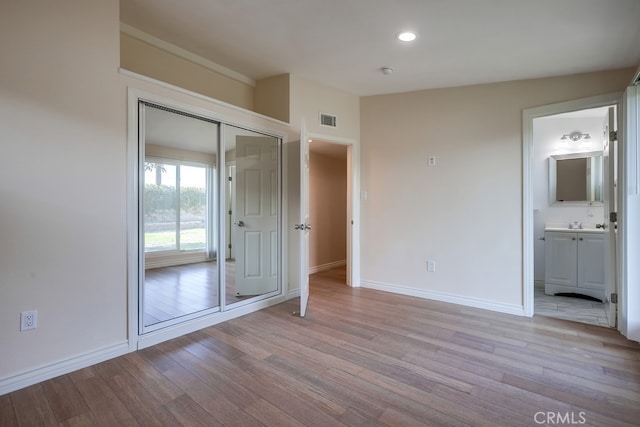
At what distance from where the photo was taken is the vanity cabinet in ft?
12.1

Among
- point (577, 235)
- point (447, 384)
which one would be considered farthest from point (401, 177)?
point (447, 384)

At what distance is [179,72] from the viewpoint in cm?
311

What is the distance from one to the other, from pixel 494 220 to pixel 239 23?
3.15 meters

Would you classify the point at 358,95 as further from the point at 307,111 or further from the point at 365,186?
the point at 365,186

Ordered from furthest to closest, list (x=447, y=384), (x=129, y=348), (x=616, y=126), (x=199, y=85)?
1. (x=199, y=85)
2. (x=616, y=126)
3. (x=129, y=348)
4. (x=447, y=384)

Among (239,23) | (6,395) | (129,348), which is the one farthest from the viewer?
(239,23)

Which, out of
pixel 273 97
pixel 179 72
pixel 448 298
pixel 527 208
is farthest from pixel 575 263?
pixel 179 72

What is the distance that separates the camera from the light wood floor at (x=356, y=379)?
165cm

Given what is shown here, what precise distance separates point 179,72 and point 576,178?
5.17m

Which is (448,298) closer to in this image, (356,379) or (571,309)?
(571,309)

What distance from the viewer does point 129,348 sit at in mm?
2305

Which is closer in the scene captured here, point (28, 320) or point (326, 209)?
point (28, 320)
